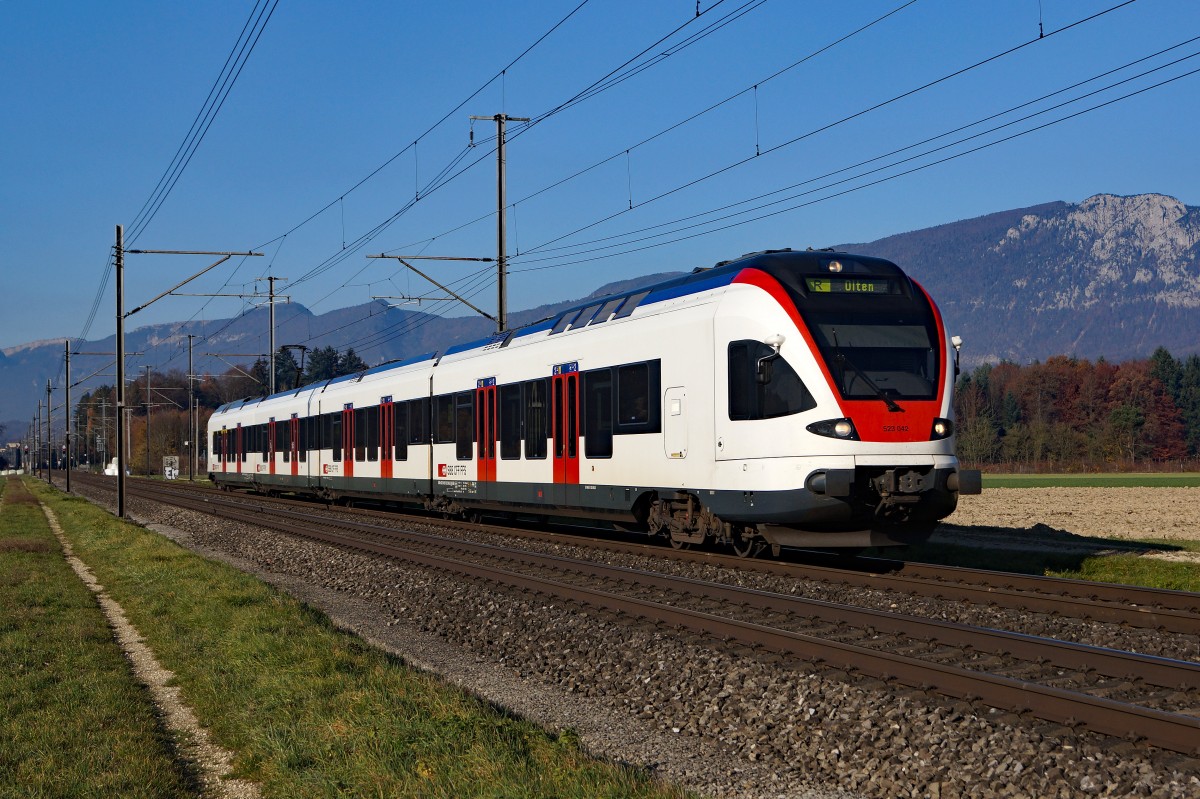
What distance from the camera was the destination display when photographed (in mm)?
14609

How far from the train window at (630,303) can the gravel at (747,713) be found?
19.2ft

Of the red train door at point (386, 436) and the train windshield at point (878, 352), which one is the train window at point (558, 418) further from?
the red train door at point (386, 436)

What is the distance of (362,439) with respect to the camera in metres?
31.5

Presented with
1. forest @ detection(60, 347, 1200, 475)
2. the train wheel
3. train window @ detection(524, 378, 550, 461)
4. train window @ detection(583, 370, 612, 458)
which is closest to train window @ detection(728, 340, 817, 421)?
the train wheel

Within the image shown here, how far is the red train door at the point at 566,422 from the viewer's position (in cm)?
1914

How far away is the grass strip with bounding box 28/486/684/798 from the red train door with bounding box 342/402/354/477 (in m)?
19.2

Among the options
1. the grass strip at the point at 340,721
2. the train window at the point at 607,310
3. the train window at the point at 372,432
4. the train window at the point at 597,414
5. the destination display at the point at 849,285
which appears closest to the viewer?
the grass strip at the point at 340,721

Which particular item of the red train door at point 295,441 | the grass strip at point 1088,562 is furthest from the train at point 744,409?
the red train door at point 295,441

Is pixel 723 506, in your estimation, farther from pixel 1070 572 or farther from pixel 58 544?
pixel 58 544

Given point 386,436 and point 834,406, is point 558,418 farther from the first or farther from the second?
point 386,436

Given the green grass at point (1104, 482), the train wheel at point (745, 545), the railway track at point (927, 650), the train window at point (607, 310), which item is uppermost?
the train window at point (607, 310)

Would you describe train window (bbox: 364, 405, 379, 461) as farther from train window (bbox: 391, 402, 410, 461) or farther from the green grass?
the green grass

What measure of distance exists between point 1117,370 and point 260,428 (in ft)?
354

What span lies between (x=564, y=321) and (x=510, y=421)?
2.44 m
